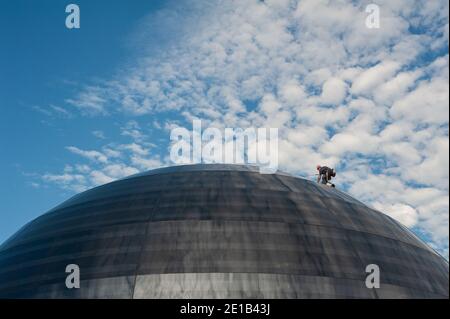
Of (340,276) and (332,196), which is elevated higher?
(332,196)

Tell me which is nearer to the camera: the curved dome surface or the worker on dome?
the curved dome surface

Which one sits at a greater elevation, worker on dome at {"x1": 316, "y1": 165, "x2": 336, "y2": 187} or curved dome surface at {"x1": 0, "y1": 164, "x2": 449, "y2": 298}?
worker on dome at {"x1": 316, "y1": 165, "x2": 336, "y2": 187}

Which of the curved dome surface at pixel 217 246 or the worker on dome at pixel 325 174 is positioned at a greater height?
the worker on dome at pixel 325 174

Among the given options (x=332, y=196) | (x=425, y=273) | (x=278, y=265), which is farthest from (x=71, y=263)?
(x=425, y=273)

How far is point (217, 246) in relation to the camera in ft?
74.7

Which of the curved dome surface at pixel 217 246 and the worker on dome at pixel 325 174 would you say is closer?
the curved dome surface at pixel 217 246

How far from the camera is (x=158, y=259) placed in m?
22.1

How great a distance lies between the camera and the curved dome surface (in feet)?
69.7

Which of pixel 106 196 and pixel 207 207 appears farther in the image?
pixel 106 196

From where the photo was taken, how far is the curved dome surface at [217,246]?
69.7ft
